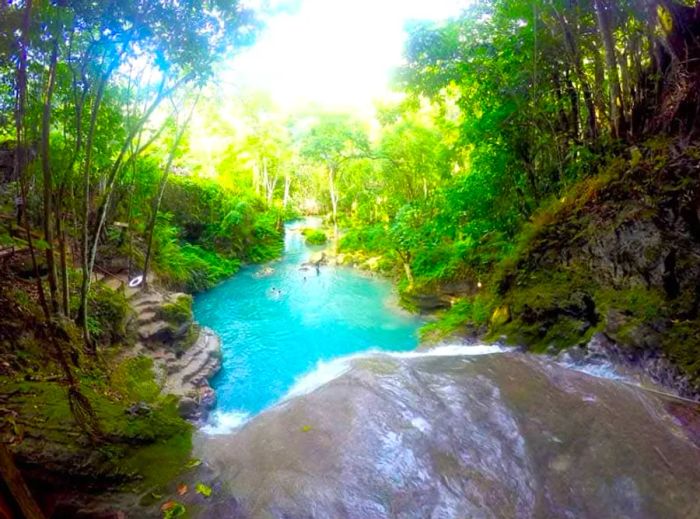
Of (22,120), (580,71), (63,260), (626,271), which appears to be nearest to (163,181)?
(63,260)

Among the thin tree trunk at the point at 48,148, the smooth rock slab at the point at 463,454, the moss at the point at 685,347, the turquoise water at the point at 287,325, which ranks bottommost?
the turquoise water at the point at 287,325

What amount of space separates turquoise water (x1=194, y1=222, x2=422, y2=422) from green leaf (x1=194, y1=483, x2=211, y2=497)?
13.8ft

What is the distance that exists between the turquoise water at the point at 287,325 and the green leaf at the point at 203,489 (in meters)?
4.21

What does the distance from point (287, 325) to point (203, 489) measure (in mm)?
9445

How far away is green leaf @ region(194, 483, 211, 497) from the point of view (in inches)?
130

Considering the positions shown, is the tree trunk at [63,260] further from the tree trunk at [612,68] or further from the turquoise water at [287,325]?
the tree trunk at [612,68]

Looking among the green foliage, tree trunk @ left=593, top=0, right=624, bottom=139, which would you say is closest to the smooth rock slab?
tree trunk @ left=593, top=0, right=624, bottom=139

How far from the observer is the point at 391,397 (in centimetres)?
481

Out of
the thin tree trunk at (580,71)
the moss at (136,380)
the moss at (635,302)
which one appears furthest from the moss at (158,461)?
the thin tree trunk at (580,71)

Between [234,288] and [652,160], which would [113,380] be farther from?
[234,288]

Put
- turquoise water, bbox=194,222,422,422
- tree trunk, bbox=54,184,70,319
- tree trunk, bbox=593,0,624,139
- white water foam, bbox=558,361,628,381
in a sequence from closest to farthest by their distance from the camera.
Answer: white water foam, bbox=558,361,628,381 → tree trunk, bbox=593,0,624,139 → tree trunk, bbox=54,184,70,319 → turquoise water, bbox=194,222,422,422

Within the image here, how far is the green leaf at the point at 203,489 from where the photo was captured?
130 inches

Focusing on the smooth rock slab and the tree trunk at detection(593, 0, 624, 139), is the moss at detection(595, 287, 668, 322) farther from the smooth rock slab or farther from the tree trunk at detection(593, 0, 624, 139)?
the tree trunk at detection(593, 0, 624, 139)

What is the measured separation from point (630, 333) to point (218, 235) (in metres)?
18.5
